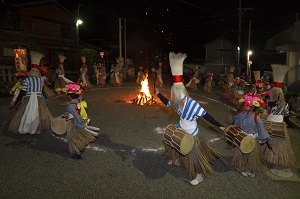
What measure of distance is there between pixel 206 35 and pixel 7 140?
119 feet

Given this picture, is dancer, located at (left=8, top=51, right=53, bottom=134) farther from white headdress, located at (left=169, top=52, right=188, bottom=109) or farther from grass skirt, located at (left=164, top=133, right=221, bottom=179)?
grass skirt, located at (left=164, top=133, right=221, bottom=179)

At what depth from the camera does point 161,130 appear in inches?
343

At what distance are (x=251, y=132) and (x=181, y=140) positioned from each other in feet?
5.44

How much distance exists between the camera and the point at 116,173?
17.9 ft

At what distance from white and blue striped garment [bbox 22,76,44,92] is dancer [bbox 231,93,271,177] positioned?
5716 millimetres

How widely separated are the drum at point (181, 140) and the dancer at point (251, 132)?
4.23 feet

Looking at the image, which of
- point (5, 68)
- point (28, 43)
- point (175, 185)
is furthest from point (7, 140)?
point (28, 43)

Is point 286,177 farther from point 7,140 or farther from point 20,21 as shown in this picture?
point 20,21

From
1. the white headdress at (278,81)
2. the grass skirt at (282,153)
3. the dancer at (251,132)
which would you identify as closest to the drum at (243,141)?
the dancer at (251,132)

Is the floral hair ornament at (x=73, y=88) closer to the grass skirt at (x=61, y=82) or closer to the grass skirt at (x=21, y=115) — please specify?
the grass skirt at (x=21, y=115)

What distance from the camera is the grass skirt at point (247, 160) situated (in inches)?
208

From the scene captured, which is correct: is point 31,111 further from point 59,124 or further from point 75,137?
point 75,137

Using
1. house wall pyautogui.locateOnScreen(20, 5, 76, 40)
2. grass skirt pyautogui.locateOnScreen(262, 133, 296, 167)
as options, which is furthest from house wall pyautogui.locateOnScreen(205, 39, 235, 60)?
grass skirt pyautogui.locateOnScreen(262, 133, 296, 167)

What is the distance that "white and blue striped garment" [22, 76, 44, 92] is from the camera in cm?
738
